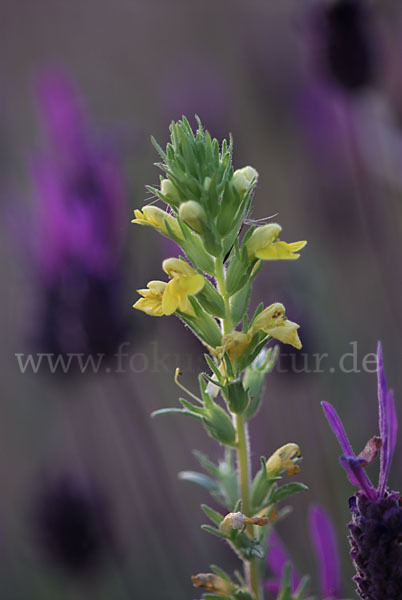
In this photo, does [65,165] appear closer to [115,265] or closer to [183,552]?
[115,265]

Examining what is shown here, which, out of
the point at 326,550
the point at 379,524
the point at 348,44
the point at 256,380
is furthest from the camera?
the point at 348,44

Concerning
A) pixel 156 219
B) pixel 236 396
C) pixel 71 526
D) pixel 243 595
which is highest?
pixel 156 219

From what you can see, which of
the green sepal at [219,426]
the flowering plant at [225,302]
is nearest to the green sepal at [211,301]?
the flowering plant at [225,302]

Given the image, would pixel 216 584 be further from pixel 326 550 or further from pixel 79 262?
pixel 79 262

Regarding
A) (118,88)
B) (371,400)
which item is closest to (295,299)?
(371,400)

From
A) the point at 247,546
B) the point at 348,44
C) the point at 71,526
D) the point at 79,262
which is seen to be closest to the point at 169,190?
the point at 247,546

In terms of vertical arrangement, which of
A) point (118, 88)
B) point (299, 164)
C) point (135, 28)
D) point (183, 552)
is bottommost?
point (183, 552)

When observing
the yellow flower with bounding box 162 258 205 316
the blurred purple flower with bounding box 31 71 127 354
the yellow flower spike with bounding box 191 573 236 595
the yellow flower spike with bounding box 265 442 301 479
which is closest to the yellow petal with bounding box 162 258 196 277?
the yellow flower with bounding box 162 258 205 316
